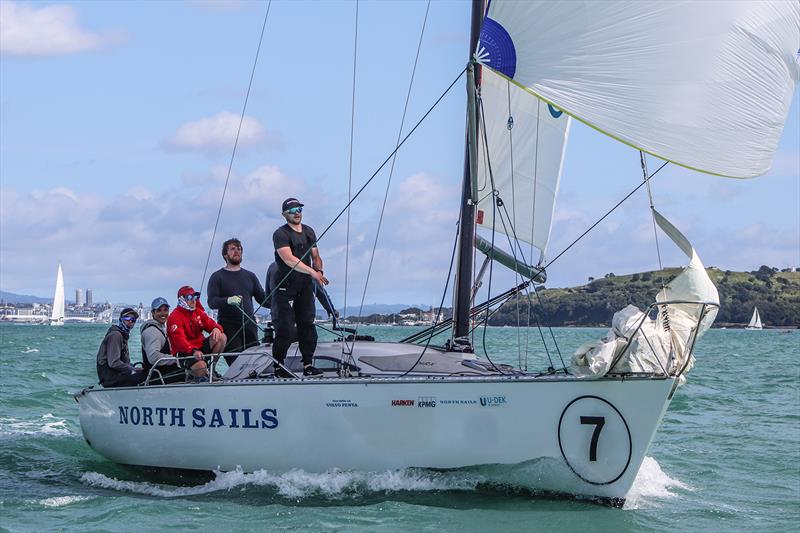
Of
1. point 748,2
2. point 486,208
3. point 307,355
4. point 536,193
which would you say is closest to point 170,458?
point 307,355

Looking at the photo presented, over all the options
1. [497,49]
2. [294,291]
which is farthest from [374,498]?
[497,49]

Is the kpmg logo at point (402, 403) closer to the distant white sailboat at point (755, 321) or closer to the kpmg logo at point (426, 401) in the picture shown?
the kpmg logo at point (426, 401)

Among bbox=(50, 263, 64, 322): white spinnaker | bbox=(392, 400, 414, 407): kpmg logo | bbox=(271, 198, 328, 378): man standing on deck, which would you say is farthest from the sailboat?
bbox=(50, 263, 64, 322): white spinnaker

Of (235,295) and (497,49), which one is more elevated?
(497,49)

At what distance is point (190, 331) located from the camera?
11586mm

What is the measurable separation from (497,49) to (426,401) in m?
2.99

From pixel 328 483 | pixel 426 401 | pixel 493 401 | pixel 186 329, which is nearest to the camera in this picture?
pixel 493 401

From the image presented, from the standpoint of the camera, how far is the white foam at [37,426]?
14.8 meters

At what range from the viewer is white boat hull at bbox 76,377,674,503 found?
Result: 9.23m

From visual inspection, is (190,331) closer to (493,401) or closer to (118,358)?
(118,358)

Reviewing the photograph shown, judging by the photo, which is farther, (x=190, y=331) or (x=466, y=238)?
(x=466, y=238)

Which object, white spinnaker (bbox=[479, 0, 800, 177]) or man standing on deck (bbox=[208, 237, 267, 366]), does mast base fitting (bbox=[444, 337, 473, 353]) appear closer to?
man standing on deck (bbox=[208, 237, 267, 366])

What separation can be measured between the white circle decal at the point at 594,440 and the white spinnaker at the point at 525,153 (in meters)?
4.04

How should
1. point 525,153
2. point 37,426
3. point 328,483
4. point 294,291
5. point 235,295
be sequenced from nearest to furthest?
point 328,483
point 294,291
point 235,295
point 525,153
point 37,426
